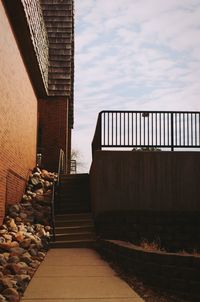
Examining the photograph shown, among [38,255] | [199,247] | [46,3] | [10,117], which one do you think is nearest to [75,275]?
[38,255]

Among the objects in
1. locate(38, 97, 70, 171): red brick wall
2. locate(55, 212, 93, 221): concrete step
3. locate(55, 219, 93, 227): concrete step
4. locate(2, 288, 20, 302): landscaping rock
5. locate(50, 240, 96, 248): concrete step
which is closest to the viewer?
locate(2, 288, 20, 302): landscaping rock

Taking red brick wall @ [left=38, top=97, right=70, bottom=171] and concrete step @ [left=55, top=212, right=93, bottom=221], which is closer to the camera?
concrete step @ [left=55, top=212, right=93, bottom=221]

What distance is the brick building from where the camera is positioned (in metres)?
11.7

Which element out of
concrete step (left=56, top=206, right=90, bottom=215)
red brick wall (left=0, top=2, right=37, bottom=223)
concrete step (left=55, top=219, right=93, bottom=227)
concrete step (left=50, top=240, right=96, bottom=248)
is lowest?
concrete step (left=50, top=240, right=96, bottom=248)

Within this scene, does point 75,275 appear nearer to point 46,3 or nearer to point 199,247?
→ point 199,247

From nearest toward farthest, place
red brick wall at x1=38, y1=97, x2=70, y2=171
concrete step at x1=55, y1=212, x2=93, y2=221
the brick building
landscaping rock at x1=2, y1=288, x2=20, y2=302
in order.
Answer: landscaping rock at x1=2, y1=288, x2=20, y2=302
the brick building
concrete step at x1=55, y1=212, x2=93, y2=221
red brick wall at x1=38, y1=97, x2=70, y2=171

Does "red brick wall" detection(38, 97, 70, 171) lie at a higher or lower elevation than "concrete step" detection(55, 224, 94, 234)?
higher

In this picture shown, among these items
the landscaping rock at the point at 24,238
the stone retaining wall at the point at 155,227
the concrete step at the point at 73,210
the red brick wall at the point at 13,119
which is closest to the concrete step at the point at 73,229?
the landscaping rock at the point at 24,238

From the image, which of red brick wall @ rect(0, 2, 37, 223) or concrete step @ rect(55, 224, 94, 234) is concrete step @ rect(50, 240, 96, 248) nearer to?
concrete step @ rect(55, 224, 94, 234)

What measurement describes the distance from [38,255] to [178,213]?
364cm

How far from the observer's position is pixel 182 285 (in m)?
6.25

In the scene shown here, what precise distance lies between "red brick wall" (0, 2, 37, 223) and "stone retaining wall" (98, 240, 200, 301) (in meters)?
5.05

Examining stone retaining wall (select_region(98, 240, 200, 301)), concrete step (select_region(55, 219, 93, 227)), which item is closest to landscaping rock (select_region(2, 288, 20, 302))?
stone retaining wall (select_region(98, 240, 200, 301))

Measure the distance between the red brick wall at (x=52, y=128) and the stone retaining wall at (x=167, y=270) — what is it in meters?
13.7
